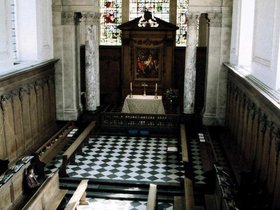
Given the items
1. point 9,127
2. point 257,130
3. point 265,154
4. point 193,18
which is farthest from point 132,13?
point 265,154

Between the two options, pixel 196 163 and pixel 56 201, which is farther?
pixel 196 163

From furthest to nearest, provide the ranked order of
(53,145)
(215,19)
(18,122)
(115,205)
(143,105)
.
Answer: (143,105) < (215,19) < (53,145) < (18,122) < (115,205)

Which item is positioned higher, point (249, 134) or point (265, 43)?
point (265, 43)

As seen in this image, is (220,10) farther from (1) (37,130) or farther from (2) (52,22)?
(1) (37,130)

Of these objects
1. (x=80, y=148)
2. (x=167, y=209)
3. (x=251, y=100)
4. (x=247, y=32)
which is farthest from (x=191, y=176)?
(x=247, y=32)

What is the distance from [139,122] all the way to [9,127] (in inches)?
221

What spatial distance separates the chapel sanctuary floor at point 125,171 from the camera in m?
10.6

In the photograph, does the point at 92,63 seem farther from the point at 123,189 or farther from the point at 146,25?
the point at 123,189

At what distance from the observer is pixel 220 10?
15133 mm

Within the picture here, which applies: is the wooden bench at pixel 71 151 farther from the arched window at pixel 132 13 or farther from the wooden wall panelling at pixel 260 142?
the arched window at pixel 132 13

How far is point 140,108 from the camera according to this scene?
16.8 m

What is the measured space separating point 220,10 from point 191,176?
6649mm

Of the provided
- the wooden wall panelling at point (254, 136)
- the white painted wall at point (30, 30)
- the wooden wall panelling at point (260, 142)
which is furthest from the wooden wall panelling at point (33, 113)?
the wooden wall panelling at point (260, 142)

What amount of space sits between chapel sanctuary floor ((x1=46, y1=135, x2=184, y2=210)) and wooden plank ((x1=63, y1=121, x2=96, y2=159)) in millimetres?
426
